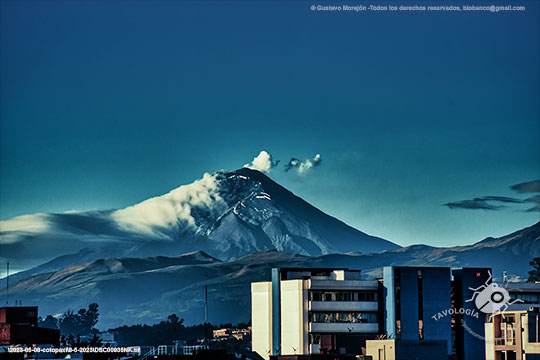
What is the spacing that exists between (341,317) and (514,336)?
5641 centimetres

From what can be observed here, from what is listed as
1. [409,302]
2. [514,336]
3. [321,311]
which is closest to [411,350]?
[514,336]

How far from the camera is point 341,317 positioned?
189125mm

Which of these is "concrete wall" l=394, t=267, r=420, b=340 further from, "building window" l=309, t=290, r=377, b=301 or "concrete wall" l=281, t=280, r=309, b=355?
"concrete wall" l=281, t=280, r=309, b=355

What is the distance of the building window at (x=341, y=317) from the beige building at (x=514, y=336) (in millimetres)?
41296

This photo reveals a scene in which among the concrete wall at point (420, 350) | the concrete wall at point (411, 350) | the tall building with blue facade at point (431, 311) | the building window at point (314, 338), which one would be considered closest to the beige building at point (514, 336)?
the concrete wall at point (411, 350)

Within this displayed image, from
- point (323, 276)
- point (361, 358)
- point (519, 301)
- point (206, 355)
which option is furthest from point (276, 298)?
point (206, 355)

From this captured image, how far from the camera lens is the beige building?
A: 5039 inches

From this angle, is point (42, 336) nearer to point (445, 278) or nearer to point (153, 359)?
point (153, 359)

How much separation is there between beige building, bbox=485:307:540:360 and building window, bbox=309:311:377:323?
4130 cm

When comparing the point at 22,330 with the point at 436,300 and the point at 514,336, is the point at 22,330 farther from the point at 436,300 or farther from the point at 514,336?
the point at 436,300

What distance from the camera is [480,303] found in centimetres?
18912

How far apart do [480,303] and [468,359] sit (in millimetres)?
10810

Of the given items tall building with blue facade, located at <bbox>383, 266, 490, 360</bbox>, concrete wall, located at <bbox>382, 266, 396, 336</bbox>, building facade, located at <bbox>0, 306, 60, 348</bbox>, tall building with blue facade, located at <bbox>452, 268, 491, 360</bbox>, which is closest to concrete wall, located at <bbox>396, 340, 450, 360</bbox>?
building facade, located at <bbox>0, 306, 60, 348</bbox>

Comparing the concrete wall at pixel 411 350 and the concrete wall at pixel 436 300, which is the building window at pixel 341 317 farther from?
the concrete wall at pixel 411 350
